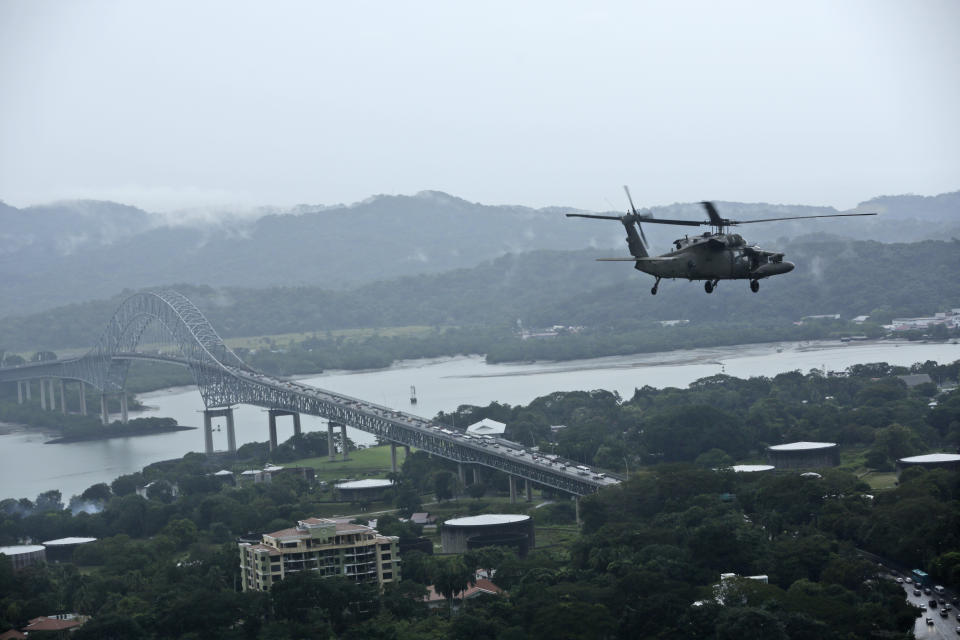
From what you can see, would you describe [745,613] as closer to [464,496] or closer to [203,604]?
[203,604]

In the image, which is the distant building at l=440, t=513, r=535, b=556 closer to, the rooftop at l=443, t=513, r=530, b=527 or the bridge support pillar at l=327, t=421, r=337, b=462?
the rooftop at l=443, t=513, r=530, b=527

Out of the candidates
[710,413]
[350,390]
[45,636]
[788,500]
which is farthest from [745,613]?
[350,390]

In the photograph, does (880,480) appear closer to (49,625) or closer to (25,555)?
(49,625)

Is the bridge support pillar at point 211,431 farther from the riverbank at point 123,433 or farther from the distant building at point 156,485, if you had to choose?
the riverbank at point 123,433

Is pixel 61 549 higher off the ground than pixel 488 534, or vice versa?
pixel 488 534

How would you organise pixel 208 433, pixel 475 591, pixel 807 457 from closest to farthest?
pixel 475 591 → pixel 807 457 → pixel 208 433

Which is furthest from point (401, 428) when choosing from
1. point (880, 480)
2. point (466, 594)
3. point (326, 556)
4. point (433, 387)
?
point (433, 387)

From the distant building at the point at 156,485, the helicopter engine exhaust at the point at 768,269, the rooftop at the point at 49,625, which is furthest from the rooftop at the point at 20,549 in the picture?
the helicopter engine exhaust at the point at 768,269
